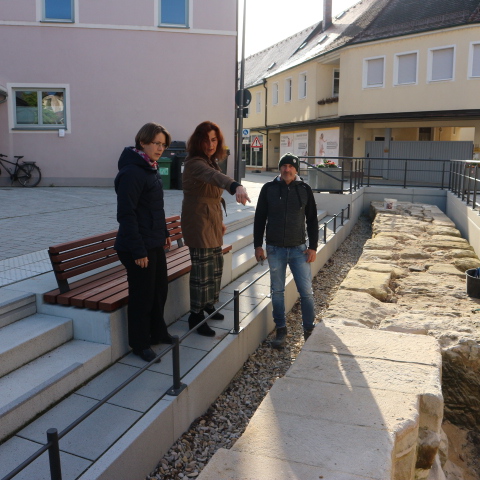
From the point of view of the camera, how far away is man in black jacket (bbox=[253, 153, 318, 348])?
16.9 feet

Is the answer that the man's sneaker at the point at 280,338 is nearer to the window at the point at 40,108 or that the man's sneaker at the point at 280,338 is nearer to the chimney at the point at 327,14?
the window at the point at 40,108

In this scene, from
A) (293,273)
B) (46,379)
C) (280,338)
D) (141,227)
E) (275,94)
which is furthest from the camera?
(275,94)

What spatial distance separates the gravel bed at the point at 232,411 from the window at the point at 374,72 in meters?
18.7

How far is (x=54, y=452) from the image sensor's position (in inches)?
88.2

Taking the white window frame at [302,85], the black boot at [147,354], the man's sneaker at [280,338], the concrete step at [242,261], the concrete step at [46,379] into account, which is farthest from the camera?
the white window frame at [302,85]

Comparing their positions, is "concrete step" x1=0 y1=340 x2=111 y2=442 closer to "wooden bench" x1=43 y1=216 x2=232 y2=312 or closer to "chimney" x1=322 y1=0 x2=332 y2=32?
"wooden bench" x1=43 y1=216 x2=232 y2=312

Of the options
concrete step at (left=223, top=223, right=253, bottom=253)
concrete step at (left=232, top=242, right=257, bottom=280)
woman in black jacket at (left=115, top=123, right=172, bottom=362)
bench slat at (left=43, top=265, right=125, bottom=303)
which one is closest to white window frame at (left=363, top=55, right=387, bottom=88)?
concrete step at (left=223, top=223, right=253, bottom=253)

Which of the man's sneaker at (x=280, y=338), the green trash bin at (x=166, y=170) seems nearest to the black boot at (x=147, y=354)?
the man's sneaker at (x=280, y=338)

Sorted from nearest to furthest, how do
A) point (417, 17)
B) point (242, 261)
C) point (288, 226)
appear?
1. point (288, 226)
2. point (242, 261)
3. point (417, 17)

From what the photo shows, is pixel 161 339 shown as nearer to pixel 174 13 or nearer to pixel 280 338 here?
pixel 280 338

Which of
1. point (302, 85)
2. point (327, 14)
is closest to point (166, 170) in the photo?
point (302, 85)

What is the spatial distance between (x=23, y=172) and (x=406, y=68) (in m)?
16.4

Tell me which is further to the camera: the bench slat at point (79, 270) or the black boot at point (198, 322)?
the black boot at point (198, 322)

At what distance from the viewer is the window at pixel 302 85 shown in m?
28.8
